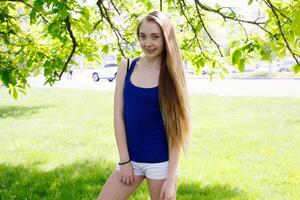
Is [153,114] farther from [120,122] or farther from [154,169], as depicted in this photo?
[154,169]

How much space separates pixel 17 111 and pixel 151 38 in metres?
10.8

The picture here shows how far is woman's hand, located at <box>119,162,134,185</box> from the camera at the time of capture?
2367mm

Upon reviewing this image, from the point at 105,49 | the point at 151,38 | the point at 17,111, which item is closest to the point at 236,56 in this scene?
the point at 151,38

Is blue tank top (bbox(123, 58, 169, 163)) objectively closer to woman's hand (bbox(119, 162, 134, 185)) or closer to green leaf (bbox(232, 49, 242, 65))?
woman's hand (bbox(119, 162, 134, 185))

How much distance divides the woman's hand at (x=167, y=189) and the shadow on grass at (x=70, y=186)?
1986mm

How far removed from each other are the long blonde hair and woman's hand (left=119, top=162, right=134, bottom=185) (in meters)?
0.26

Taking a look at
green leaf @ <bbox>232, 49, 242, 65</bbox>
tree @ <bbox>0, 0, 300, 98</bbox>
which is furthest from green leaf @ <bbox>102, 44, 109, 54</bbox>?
green leaf @ <bbox>232, 49, 242, 65</bbox>

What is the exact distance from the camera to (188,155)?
2545 mm

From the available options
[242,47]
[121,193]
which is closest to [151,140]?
[121,193]

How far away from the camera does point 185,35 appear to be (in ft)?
18.8

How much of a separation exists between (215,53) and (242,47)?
1601 millimetres

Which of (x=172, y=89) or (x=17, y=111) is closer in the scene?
(x=172, y=89)

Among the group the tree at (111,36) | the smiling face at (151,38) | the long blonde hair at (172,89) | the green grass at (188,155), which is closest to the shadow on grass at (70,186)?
the green grass at (188,155)

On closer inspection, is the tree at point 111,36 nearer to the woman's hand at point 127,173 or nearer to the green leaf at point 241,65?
the green leaf at point 241,65
